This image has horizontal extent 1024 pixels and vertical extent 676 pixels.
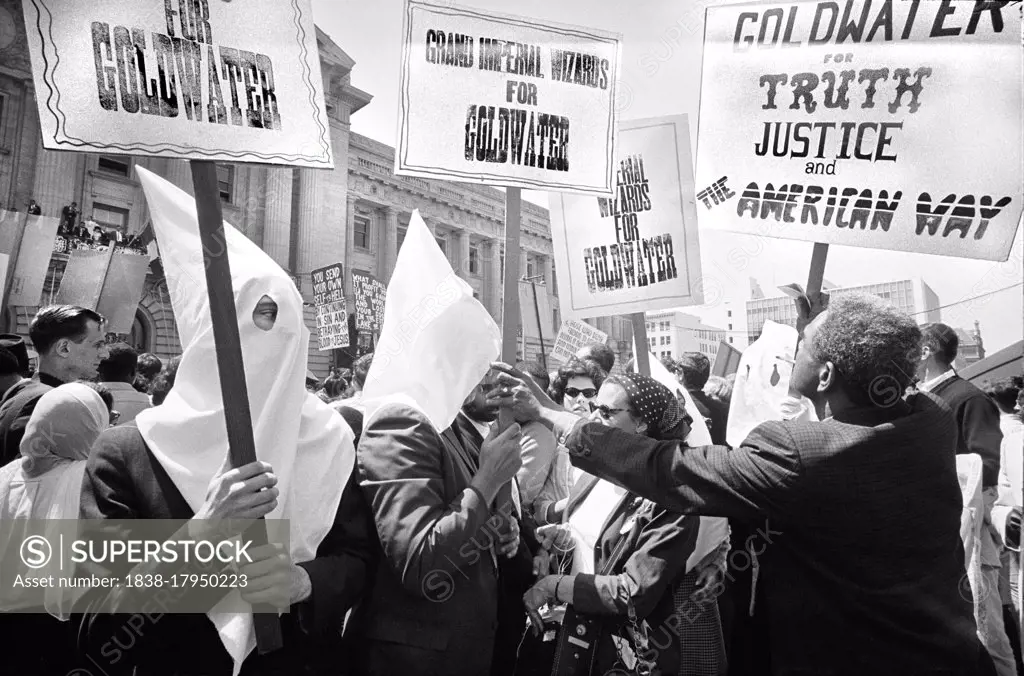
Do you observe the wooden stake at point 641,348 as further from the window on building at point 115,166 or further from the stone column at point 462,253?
the stone column at point 462,253

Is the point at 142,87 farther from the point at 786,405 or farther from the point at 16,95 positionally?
the point at 16,95

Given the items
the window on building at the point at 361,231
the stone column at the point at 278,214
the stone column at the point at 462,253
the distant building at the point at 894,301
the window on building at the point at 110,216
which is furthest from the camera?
the stone column at the point at 462,253

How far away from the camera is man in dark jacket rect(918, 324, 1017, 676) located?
318cm

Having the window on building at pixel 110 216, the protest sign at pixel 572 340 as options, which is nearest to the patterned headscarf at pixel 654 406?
the protest sign at pixel 572 340

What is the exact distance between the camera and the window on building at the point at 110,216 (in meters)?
22.4

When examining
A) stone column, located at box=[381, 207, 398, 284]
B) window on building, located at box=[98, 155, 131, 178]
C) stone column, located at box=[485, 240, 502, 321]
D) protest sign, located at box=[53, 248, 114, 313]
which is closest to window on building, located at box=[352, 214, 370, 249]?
stone column, located at box=[381, 207, 398, 284]

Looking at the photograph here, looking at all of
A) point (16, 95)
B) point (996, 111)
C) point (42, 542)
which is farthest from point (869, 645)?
point (16, 95)

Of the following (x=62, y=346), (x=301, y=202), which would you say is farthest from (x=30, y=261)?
(x=301, y=202)

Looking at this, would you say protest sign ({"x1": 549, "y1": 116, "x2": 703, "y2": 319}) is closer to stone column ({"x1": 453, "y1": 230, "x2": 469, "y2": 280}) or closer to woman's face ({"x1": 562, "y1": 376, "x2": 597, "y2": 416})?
woman's face ({"x1": 562, "y1": 376, "x2": 597, "y2": 416})

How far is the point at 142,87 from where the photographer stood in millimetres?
1484

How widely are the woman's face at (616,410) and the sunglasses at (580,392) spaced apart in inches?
73.5

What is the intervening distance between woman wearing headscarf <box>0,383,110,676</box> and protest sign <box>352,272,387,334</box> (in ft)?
33.0

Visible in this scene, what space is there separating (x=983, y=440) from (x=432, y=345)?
316 centimetres

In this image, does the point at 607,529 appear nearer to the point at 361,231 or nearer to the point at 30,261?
the point at 30,261
